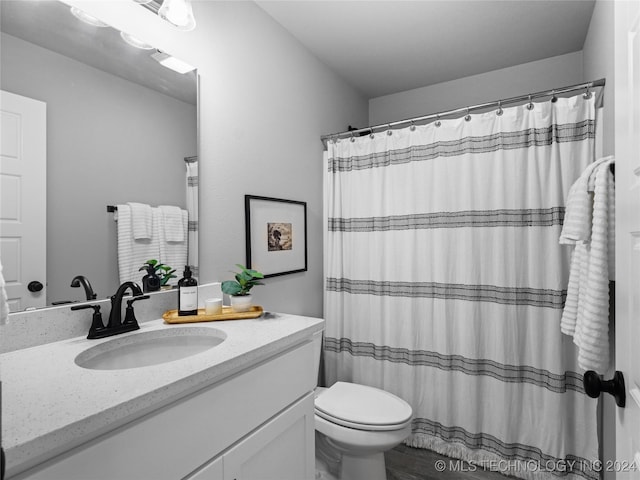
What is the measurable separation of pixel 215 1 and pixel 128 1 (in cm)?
46

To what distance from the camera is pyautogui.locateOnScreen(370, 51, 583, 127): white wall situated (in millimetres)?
2408

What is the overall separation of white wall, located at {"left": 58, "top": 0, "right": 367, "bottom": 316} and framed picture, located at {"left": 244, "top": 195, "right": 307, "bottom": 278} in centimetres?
5

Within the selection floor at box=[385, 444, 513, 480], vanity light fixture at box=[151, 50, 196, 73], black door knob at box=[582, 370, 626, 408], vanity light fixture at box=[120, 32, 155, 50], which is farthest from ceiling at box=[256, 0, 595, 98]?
floor at box=[385, 444, 513, 480]

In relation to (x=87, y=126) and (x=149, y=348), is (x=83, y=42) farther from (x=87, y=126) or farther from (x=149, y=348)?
(x=149, y=348)

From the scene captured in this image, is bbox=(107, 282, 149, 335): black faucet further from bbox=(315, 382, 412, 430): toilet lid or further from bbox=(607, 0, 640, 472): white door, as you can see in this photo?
bbox=(607, 0, 640, 472): white door

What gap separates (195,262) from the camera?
60.1 inches

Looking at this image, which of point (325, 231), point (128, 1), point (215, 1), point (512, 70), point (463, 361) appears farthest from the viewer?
point (512, 70)

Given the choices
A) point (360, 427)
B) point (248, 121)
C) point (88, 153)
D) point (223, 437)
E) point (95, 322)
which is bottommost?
point (360, 427)

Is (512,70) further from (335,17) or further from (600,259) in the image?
(600,259)

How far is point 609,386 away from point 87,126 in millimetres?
1630

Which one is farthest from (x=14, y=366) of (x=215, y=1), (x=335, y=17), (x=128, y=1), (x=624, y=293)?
(x=335, y=17)

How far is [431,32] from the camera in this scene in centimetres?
213

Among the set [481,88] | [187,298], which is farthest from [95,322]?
[481,88]

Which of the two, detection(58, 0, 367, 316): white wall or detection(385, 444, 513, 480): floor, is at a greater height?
detection(58, 0, 367, 316): white wall
